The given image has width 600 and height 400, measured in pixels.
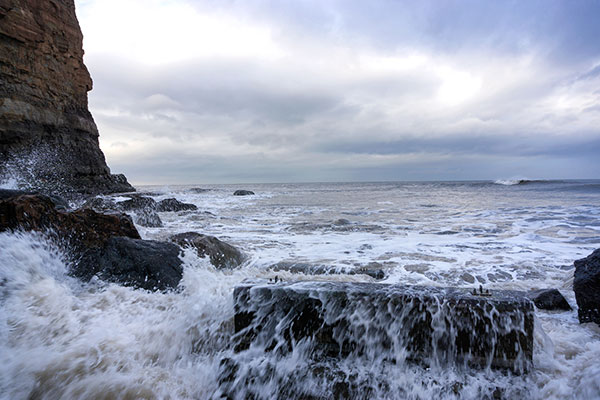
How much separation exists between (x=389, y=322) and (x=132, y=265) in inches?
110

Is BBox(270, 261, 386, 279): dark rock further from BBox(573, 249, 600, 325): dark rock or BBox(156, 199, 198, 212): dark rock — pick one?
BBox(156, 199, 198, 212): dark rock

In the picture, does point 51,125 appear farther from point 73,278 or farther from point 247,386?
point 247,386

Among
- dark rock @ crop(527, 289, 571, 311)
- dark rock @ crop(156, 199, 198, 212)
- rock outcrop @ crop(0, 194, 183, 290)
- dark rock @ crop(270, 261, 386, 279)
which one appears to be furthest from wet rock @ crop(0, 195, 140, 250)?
dark rock @ crop(156, 199, 198, 212)

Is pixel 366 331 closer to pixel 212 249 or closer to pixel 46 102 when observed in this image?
pixel 212 249

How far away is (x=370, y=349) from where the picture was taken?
212 centimetres

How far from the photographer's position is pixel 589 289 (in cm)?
278

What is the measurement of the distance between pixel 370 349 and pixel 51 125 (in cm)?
2455

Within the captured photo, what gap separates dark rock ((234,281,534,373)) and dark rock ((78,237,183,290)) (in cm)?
152

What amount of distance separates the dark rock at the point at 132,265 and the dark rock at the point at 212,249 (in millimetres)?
738

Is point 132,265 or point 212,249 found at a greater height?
point 132,265

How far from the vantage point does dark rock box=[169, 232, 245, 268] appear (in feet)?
14.7

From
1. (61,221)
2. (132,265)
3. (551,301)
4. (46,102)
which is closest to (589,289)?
(551,301)

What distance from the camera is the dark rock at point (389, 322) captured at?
6.50 feet

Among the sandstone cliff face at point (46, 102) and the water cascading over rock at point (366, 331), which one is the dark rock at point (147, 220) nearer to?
the water cascading over rock at point (366, 331)
